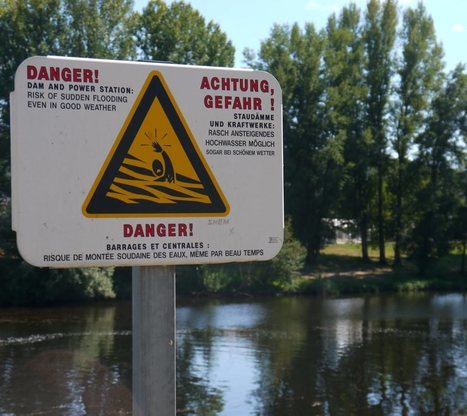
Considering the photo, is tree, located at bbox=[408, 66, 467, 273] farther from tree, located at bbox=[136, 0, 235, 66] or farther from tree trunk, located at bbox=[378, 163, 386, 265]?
tree, located at bbox=[136, 0, 235, 66]

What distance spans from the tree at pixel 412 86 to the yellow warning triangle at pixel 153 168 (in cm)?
5284

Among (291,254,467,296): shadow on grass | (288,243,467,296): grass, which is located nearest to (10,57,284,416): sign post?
(288,243,467,296): grass

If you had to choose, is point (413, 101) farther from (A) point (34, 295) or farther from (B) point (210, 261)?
(B) point (210, 261)

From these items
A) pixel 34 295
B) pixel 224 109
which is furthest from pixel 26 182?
pixel 34 295

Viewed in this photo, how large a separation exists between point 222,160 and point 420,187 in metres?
52.7

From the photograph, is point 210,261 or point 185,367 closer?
point 210,261

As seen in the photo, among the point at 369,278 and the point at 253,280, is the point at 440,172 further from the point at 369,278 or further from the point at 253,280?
the point at 253,280

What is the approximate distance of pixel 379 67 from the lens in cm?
5459

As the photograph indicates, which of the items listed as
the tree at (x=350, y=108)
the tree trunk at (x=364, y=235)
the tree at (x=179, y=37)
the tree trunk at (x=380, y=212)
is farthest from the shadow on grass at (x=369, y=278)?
the tree at (x=179, y=37)

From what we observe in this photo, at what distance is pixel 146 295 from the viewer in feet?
7.83

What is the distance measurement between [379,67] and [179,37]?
16.9 meters

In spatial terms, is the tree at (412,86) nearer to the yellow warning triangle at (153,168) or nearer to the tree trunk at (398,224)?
the tree trunk at (398,224)

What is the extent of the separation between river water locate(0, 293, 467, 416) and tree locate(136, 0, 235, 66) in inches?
864

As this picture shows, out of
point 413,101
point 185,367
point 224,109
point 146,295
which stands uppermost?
point 413,101
